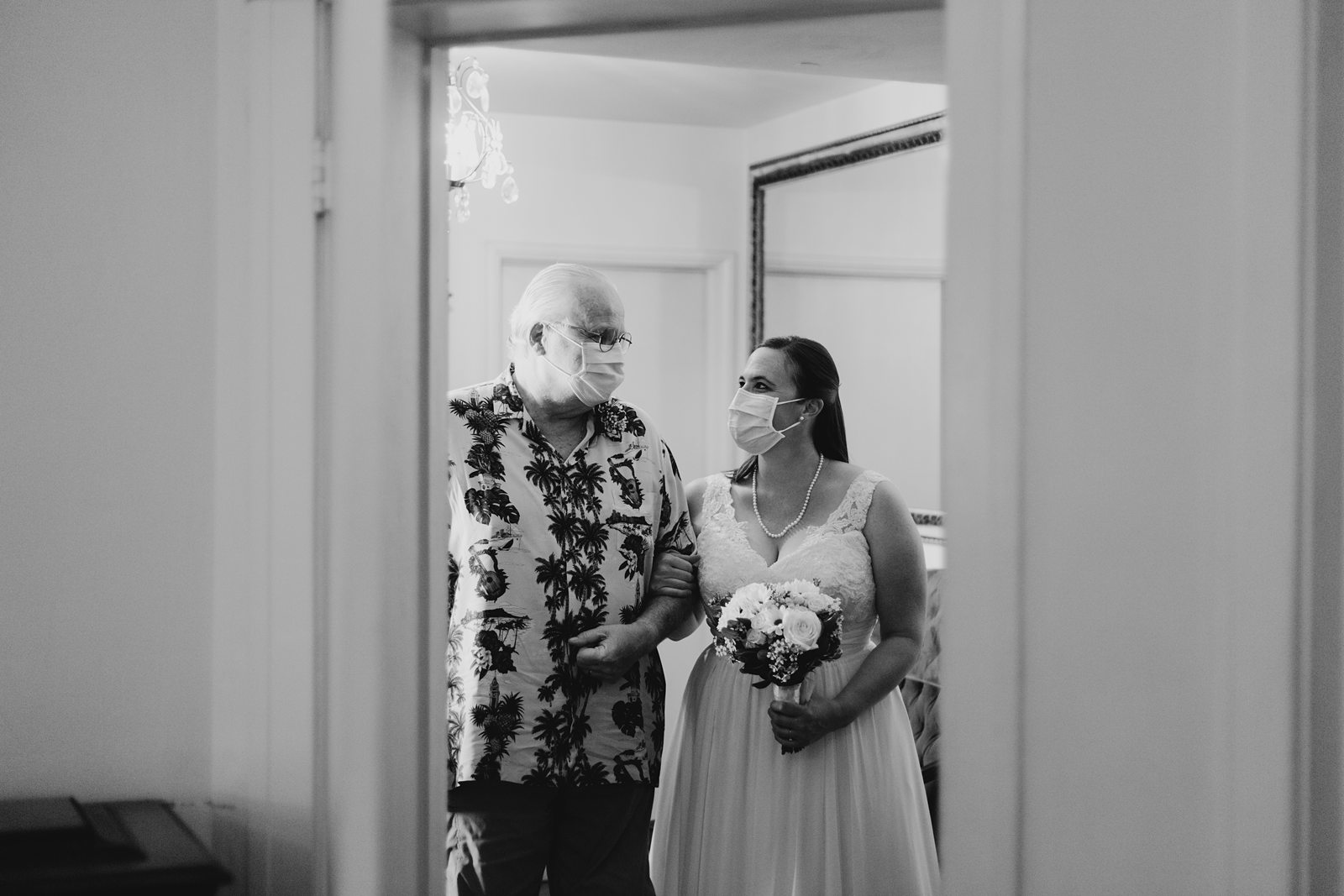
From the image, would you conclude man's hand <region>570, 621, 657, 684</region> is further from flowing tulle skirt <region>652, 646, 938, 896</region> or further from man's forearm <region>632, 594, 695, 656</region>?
flowing tulle skirt <region>652, 646, 938, 896</region>

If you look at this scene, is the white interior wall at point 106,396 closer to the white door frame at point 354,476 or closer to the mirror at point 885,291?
the white door frame at point 354,476

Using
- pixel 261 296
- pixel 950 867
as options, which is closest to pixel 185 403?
pixel 261 296

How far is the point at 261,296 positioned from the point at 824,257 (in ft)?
8.65

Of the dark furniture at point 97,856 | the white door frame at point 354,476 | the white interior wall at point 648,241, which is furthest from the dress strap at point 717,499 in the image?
the white interior wall at point 648,241

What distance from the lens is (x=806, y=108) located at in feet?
13.2

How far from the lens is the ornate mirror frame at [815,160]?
347cm

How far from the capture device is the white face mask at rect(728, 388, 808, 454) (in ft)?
8.18

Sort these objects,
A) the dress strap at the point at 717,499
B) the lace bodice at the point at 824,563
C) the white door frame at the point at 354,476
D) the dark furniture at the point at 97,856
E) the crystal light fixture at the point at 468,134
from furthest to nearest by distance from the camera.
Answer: the crystal light fixture at the point at 468,134, the dress strap at the point at 717,499, the lace bodice at the point at 824,563, the white door frame at the point at 354,476, the dark furniture at the point at 97,856

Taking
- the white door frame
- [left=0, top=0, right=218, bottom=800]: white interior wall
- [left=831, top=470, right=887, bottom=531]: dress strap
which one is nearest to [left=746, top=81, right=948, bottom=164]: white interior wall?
[left=831, top=470, right=887, bottom=531]: dress strap

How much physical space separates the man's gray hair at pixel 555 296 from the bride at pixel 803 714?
43 cm

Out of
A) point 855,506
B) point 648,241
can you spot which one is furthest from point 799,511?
point 648,241

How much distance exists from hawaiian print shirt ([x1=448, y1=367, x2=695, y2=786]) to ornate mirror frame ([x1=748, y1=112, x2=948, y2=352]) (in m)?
1.79

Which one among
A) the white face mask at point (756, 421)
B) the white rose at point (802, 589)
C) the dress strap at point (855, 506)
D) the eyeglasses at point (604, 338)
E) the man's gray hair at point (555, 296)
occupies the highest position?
the man's gray hair at point (555, 296)

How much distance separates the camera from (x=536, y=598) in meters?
2.08
